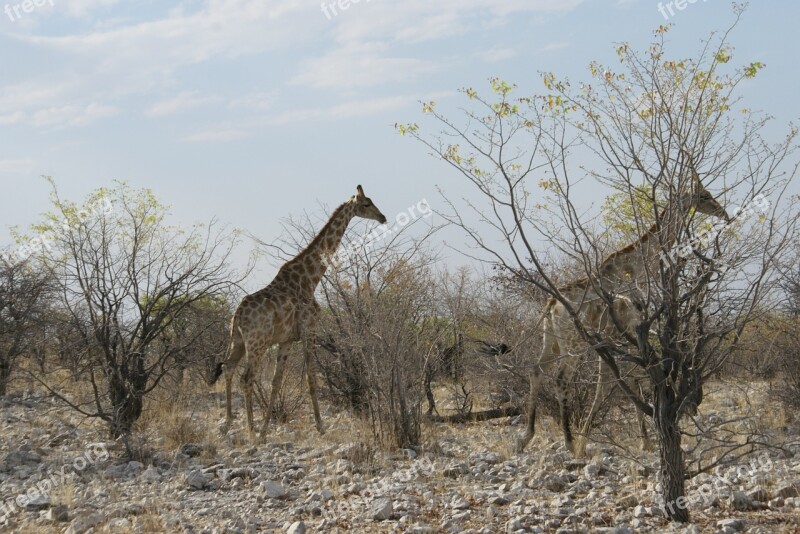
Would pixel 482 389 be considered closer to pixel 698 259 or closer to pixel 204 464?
pixel 204 464

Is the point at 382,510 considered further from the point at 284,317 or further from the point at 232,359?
the point at 232,359

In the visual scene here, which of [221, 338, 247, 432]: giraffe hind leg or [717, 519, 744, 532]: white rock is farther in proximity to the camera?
[221, 338, 247, 432]: giraffe hind leg

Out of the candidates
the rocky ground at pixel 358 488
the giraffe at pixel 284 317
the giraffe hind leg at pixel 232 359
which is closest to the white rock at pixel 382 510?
the rocky ground at pixel 358 488

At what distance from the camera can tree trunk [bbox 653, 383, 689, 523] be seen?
565 cm

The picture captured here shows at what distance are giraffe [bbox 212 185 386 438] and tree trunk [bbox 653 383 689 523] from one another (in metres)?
4.80

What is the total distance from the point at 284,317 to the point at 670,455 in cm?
534

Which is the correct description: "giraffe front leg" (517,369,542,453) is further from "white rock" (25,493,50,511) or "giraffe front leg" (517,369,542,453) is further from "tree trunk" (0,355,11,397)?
"tree trunk" (0,355,11,397)

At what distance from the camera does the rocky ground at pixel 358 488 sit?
584 centimetres

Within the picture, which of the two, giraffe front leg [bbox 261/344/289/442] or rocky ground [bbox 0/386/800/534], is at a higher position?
giraffe front leg [bbox 261/344/289/442]

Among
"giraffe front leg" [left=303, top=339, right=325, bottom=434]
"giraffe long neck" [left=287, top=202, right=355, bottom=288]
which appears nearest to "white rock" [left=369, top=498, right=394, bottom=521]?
"giraffe front leg" [left=303, top=339, right=325, bottom=434]

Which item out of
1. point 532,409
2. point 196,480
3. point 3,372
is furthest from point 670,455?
point 3,372

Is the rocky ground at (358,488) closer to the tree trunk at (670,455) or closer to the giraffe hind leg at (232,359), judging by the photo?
the tree trunk at (670,455)

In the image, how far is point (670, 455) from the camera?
565cm

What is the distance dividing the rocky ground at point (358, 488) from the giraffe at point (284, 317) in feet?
2.62
